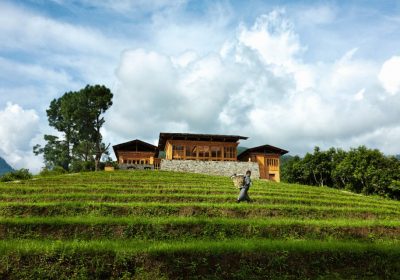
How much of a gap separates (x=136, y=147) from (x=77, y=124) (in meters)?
16.2

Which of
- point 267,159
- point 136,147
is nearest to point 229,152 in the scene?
point 267,159

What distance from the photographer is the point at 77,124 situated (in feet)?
212

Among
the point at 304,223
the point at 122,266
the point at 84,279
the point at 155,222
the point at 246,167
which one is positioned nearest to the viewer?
the point at 84,279

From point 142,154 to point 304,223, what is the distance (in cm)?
4346

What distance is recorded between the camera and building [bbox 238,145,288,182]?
176 feet

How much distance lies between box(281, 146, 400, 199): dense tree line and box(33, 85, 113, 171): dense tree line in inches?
1539

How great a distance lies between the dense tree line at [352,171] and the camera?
51.6 m

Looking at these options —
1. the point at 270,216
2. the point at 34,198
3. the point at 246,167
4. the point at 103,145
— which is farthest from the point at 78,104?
the point at 270,216

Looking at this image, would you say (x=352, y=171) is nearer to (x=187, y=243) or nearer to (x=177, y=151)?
(x=177, y=151)

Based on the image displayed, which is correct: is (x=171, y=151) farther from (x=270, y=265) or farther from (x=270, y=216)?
(x=270, y=265)

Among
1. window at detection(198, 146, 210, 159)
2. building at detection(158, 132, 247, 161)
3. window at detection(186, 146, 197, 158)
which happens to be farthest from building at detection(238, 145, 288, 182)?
window at detection(186, 146, 197, 158)

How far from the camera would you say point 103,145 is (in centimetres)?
6431

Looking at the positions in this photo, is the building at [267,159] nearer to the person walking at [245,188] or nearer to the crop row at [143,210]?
the person walking at [245,188]

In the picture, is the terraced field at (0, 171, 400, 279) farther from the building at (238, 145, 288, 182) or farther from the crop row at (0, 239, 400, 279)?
the building at (238, 145, 288, 182)
